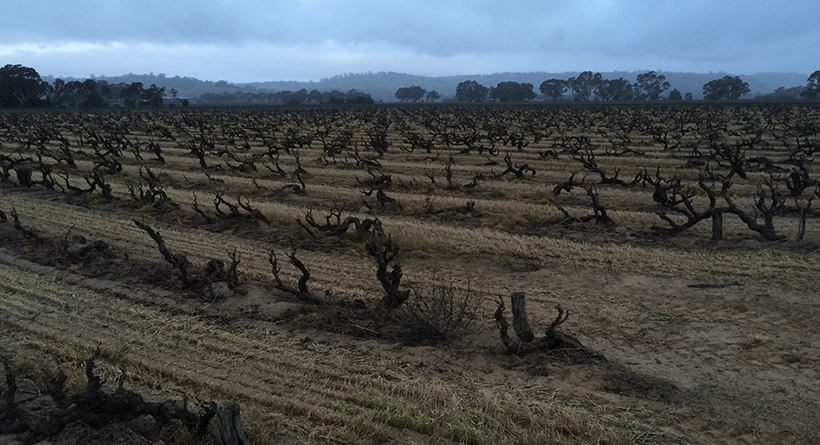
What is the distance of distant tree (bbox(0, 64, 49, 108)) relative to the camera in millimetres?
75562

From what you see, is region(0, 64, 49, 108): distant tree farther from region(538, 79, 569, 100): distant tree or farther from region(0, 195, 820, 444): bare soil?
region(538, 79, 569, 100): distant tree

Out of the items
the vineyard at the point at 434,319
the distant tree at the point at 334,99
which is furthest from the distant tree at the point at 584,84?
the vineyard at the point at 434,319

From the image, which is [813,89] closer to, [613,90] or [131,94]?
[613,90]

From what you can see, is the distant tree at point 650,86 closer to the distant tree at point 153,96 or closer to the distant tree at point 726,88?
the distant tree at point 726,88

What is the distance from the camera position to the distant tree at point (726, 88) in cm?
11675

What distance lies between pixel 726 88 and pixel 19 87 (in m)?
137

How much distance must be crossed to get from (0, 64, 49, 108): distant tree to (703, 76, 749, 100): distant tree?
128 m

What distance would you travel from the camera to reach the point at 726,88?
120938 mm

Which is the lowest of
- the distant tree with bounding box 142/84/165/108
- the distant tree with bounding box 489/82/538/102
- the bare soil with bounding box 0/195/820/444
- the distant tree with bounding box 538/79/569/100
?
the bare soil with bounding box 0/195/820/444

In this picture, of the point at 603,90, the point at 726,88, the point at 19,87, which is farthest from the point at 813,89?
the point at 19,87

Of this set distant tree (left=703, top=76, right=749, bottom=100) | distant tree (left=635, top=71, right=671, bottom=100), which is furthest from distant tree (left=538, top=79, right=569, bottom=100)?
distant tree (left=703, top=76, right=749, bottom=100)

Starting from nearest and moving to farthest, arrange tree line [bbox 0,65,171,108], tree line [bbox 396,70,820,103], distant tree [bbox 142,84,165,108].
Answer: tree line [bbox 0,65,171,108], distant tree [bbox 142,84,165,108], tree line [bbox 396,70,820,103]

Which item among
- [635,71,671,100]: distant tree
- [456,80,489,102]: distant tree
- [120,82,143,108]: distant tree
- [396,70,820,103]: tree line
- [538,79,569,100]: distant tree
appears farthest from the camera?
[456,80,489,102]: distant tree

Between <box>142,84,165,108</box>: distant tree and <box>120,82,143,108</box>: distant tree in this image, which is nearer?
<box>120,82,143,108</box>: distant tree
